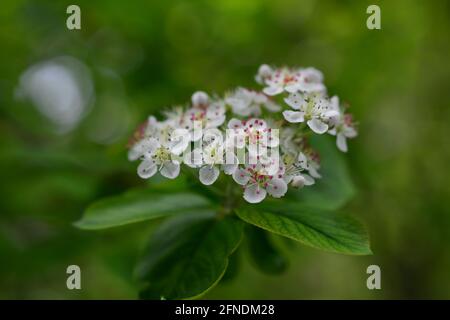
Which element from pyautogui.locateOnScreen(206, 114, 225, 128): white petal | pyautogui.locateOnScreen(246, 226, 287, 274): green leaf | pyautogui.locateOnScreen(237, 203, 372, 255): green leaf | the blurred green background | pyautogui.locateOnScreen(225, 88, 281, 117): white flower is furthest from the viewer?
the blurred green background

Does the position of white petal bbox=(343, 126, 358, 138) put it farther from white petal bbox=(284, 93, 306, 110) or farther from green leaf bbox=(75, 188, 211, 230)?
A: green leaf bbox=(75, 188, 211, 230)

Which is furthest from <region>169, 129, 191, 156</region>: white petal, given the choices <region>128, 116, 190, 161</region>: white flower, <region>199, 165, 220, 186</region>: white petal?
<region>199, 165, 220, 186</region>: white petal

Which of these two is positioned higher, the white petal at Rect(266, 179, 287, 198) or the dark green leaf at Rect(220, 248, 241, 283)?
the white petal at Rect(266, 179, 287, 198)

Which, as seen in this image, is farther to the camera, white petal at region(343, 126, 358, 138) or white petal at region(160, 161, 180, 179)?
white petal at region(343, 126, 358, 138)

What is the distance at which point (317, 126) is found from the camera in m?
1.75

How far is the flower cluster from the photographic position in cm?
164

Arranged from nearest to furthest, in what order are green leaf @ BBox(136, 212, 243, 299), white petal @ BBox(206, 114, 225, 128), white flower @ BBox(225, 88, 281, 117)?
green leaf @ BBox(136, 212, 243, 299) → white petal @ BBox(206, 114, 225, 128) → white flower @ BBox(225, 88, 281, 117)

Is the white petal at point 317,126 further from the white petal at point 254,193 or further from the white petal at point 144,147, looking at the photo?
the white petal at point 144,147

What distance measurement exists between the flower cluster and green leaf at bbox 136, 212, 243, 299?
0.68 feet

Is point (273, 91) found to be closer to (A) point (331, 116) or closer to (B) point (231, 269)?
(A) point (331, 116)

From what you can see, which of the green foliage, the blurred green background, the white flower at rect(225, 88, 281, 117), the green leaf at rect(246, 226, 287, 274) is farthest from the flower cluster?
the blurred green background

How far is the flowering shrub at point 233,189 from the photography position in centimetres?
164

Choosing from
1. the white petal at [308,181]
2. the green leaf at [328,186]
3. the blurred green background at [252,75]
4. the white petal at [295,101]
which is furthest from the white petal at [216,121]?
the blurred green background at [252,75]

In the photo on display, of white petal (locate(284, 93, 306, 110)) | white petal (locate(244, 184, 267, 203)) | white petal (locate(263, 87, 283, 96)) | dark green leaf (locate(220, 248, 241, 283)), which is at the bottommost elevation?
dark green leaf (locate(220, 248, 241, 283))
